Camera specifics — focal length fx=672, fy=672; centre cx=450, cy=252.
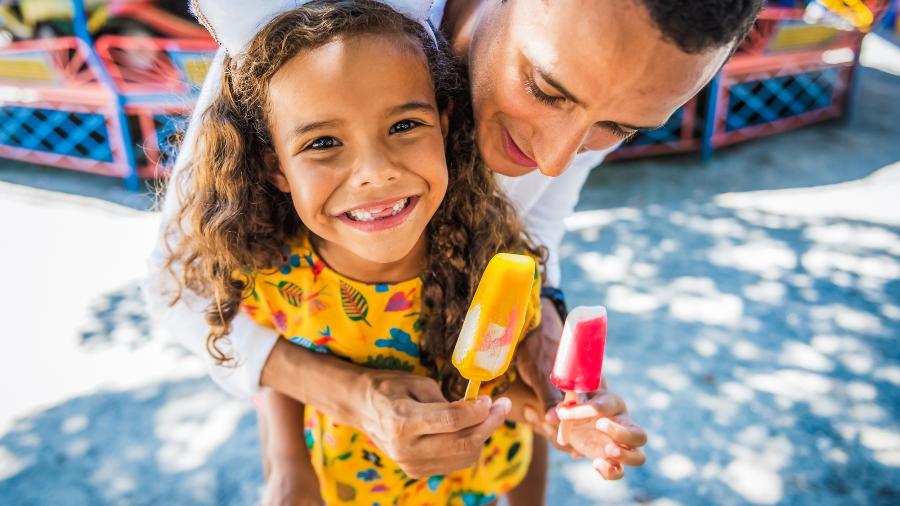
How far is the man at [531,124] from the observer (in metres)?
1.25

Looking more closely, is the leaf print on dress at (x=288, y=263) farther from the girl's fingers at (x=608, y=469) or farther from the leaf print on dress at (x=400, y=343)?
the girl's fingers at (x=608, y=469)

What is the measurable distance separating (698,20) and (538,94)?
36 centimetres

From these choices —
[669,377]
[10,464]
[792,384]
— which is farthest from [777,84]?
[10,464]

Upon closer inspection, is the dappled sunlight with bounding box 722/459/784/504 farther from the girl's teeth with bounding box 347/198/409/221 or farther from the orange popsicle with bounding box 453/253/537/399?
the girl's teeth with bounding box 347/198/409/221

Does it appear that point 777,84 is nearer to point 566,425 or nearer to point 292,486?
point 566,425

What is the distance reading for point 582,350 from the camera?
151 cm

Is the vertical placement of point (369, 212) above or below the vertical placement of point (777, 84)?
above

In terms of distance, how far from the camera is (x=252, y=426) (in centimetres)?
330

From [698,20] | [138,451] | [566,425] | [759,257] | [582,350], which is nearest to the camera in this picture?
[698,20]

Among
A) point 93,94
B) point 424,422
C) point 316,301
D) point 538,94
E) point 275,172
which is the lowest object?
point 93,94

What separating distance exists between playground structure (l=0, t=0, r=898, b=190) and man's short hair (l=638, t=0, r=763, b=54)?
14.3 feet

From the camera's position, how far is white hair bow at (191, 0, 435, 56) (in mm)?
1452

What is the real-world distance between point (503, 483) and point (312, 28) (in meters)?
1.41

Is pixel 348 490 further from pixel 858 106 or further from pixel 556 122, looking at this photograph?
pixel 858 106
